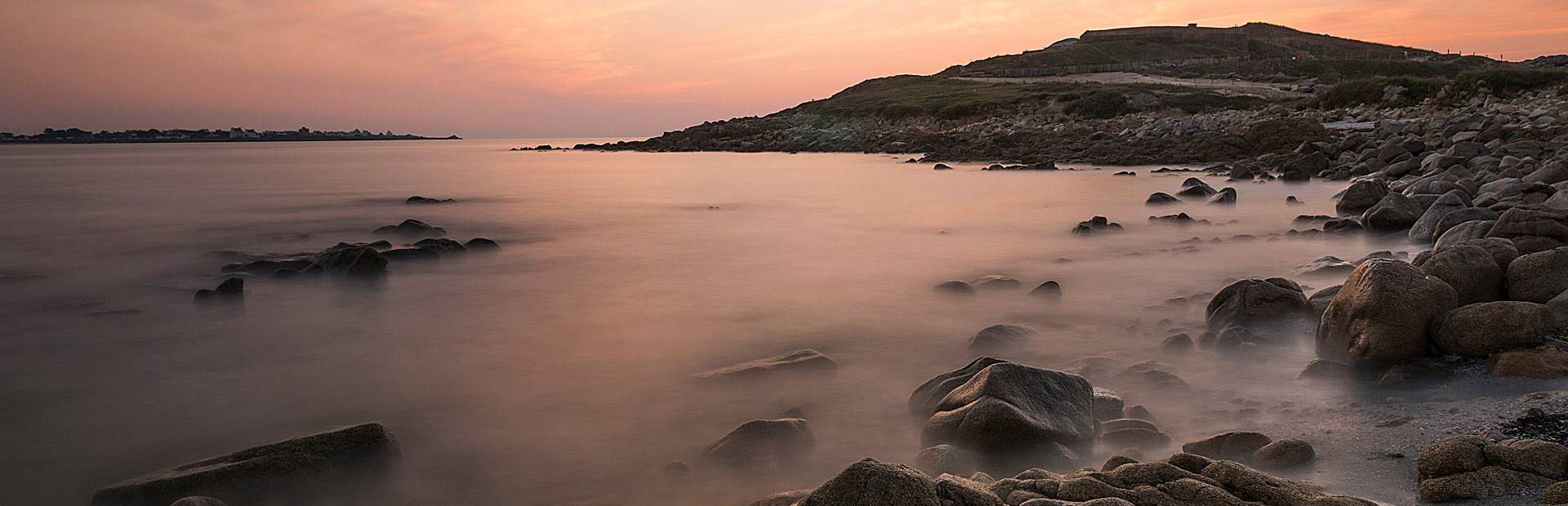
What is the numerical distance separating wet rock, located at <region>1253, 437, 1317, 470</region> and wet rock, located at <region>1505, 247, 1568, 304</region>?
2.29m

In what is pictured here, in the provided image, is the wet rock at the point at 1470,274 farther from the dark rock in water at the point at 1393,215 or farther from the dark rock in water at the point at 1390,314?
the dark rock in water at the point at 1393,215

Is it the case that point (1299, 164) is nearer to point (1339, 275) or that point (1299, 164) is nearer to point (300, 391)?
point (1339, 275)

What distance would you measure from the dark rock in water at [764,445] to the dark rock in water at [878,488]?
135cm

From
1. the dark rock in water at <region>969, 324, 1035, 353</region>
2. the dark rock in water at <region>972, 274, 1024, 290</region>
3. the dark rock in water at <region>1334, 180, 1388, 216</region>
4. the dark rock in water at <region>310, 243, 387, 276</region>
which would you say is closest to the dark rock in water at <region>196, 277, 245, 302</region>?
the dark rock in water at <region>310, 243, 387, 276</region>

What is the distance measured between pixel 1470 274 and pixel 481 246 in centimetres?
940

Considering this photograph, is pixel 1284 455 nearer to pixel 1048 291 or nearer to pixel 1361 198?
pixel 1048 291

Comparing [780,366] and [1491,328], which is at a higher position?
[1491,328]

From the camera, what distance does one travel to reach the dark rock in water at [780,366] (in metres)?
4.81

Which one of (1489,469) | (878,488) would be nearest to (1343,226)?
(1489,469)

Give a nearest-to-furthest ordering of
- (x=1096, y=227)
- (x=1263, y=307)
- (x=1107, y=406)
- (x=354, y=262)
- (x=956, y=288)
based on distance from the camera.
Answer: (x=1107, y=406), (x=1263, y=307), (x=956, y=288), (x=354, y=262), (x=1096, y=227)

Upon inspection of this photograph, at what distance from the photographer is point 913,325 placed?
606cm

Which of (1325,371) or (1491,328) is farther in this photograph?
(1325,371)

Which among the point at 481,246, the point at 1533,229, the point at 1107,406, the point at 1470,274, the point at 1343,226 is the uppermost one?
the point at 1533,229

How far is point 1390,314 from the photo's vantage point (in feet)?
13.4
